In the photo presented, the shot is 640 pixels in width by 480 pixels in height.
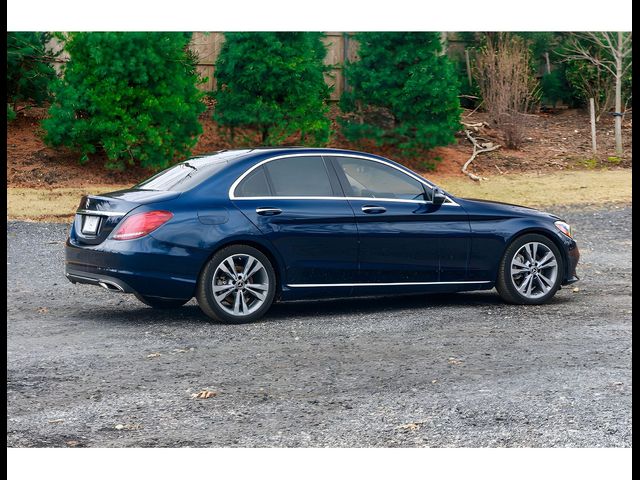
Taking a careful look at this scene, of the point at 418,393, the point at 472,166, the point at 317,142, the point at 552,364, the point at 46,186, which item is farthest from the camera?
the point at 472,166

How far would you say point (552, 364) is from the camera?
7730 millimetres

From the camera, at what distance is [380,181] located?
10.1 m

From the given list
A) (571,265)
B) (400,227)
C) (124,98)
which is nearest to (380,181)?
(400,227)

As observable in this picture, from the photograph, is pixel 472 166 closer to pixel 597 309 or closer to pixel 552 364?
pixel 597 309

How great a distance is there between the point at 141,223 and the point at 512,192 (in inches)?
504

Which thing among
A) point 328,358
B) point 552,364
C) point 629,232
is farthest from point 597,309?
point 629,232

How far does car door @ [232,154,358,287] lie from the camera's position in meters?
9.52

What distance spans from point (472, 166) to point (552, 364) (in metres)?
15.5

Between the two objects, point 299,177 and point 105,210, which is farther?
point 299,177

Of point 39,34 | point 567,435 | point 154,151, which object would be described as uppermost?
point 39,34

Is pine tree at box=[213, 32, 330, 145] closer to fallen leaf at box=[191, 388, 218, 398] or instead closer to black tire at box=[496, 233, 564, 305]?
black tire at box=[496, 233, 564, 305]

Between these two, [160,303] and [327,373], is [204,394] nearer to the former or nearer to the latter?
[327,373]

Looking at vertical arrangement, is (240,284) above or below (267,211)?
below

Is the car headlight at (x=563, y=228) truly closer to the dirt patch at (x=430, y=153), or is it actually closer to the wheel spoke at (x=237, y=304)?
the wheel spoke at (x=237, y=304)
